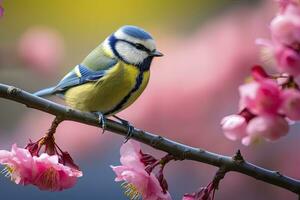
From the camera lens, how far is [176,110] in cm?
109

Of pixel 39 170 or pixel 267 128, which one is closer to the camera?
pixel 267 128

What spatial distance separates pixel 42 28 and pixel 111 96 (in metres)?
0.67

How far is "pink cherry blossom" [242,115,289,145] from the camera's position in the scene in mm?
457

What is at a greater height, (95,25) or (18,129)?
(95,25)

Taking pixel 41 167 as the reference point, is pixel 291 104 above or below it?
above

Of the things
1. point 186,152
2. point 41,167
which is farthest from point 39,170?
point 186,152

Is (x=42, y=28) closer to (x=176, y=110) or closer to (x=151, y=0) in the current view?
(x=151, y=0)

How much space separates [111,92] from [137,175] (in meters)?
0.29

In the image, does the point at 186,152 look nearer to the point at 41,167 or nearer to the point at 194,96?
the point at 41,167

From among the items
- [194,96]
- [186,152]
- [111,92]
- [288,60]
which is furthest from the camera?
[194,96]

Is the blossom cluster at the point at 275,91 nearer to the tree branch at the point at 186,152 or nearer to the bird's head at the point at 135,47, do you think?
the tree branch at the point at 186,152

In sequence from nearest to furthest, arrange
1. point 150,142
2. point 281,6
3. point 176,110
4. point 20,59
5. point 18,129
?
point 281,6 → point 150,142 → point 176,110 → point 20,59 → point 18,129

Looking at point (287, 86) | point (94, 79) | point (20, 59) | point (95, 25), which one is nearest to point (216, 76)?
point (94, 79)

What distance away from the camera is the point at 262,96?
0.46 meters
